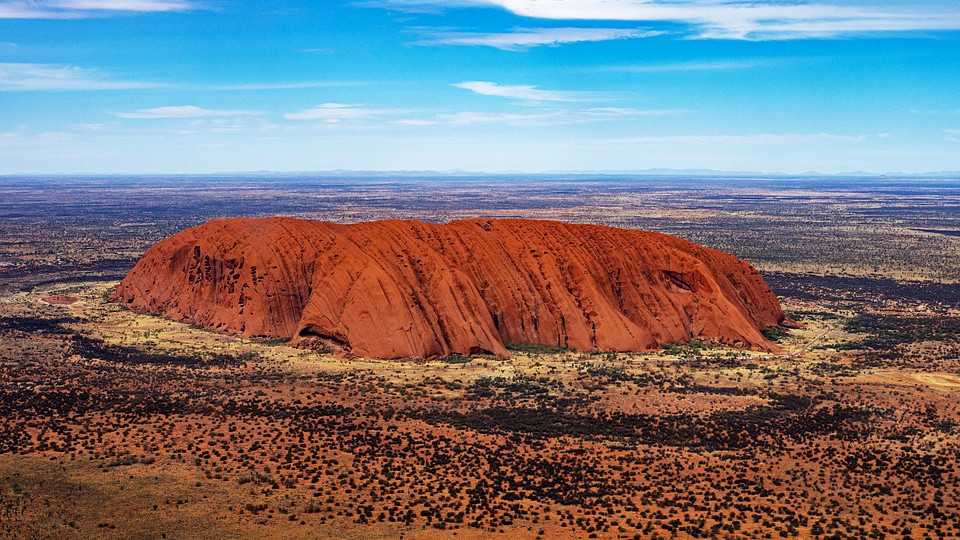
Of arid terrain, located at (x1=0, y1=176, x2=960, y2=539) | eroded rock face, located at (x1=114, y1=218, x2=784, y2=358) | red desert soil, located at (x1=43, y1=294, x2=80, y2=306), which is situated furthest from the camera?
red desert soil, located at (x1=43, y1=294, x2=80, y2=306)

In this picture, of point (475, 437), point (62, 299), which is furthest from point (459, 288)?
point (62, 299)

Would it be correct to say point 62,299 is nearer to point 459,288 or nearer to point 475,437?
point 459,288

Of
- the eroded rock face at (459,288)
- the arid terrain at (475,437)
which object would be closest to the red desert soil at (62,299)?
the arid terrain at (475,437)

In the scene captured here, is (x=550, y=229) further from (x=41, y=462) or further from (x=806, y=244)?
(x=806, y=244)

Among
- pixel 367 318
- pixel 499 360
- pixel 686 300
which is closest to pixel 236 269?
pixel 367 318

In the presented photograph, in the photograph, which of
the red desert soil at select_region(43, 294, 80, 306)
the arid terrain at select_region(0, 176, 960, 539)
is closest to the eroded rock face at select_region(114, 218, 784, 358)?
the arid terrain at select_region(0, 176, 960, 539)

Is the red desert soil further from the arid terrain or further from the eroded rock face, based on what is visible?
the eroded rock face
